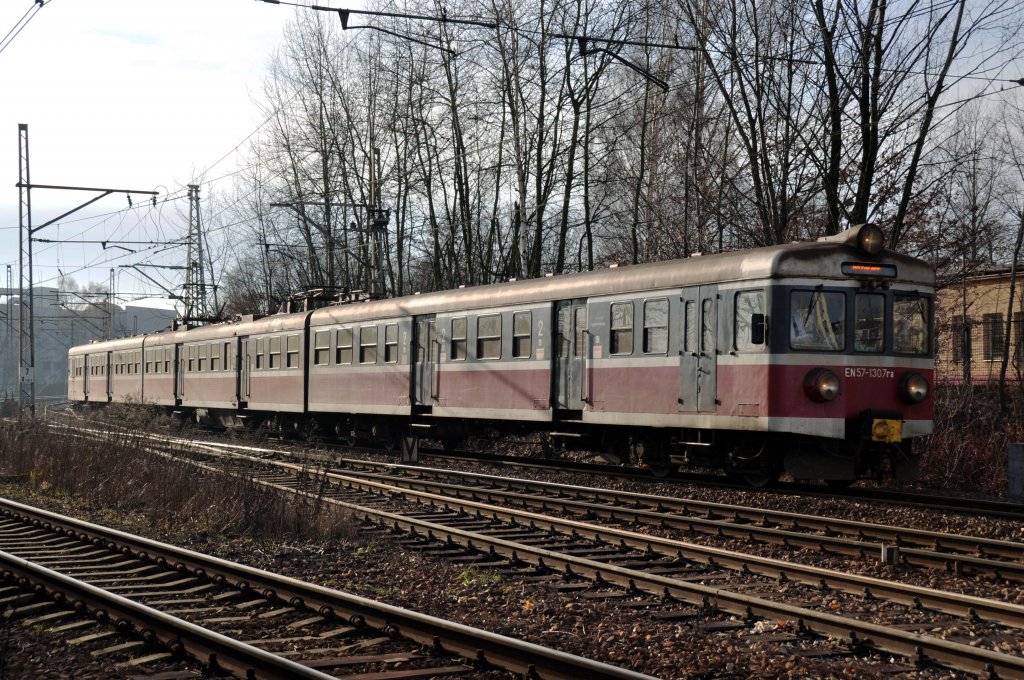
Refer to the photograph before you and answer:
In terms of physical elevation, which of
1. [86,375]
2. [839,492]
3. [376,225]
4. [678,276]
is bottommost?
[839,492]

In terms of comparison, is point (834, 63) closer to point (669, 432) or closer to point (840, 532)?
point (669, 432)

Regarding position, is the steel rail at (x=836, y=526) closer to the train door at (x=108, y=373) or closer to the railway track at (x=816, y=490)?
the railway track at (x=816, y=490)

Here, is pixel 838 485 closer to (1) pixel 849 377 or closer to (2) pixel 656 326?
(1) pixel 849 377

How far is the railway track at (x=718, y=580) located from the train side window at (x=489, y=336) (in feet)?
16.0

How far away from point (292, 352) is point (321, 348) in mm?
1652

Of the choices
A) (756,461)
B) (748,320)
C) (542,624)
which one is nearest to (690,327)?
(748,320)

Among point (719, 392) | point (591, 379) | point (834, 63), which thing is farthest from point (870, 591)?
point (834, 63)

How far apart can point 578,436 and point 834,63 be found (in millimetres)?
7501

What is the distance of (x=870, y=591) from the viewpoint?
8344 mm

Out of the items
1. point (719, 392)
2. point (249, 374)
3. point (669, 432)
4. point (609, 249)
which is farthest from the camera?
point (609, 249)

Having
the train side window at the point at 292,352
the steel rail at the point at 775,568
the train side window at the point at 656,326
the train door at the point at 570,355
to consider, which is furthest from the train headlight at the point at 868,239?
the train side window at the point at 292,352

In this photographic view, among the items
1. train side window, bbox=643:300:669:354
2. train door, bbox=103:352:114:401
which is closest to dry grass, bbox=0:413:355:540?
train side window, bbox=643:300:669:354

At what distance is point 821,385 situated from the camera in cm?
1273

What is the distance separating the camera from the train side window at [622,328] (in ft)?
49.6
